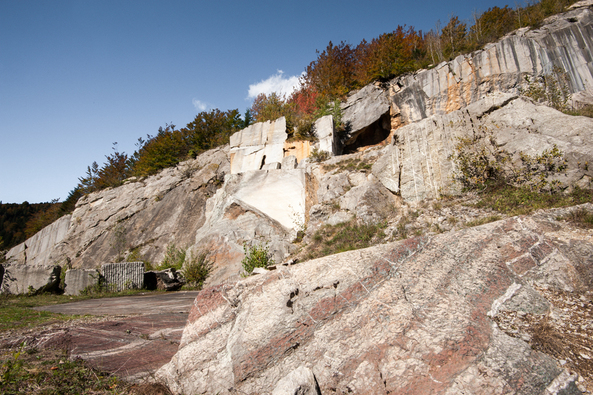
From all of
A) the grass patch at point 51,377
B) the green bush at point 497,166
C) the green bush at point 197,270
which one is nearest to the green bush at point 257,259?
the green bush at point 197,270

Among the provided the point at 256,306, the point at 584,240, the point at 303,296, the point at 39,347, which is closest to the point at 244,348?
the point at 256,306

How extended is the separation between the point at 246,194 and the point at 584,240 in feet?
36.0

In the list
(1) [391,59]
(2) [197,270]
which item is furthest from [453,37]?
(2) [197,270]

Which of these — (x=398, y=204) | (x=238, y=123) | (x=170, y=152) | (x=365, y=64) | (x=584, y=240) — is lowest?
(x=584, y=240)

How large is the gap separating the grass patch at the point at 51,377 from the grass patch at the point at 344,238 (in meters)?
5.57

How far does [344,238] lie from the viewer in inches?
317

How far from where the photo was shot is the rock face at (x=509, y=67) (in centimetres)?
1193

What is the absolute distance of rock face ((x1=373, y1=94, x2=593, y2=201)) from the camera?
5.95 m

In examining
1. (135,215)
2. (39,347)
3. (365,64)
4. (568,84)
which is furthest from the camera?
(365,64)

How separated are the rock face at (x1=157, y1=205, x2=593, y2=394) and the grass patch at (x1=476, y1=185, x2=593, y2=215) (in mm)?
2234

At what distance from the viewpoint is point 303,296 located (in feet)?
9.91

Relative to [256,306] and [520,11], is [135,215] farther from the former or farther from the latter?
[520,11]

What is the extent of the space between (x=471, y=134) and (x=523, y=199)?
2.64 meters

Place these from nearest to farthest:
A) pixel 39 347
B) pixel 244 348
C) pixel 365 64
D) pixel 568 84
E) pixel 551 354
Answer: pixel 551 354, pixel 244 348, pixel 39 347, pixel 568 84, pixel 365 64
